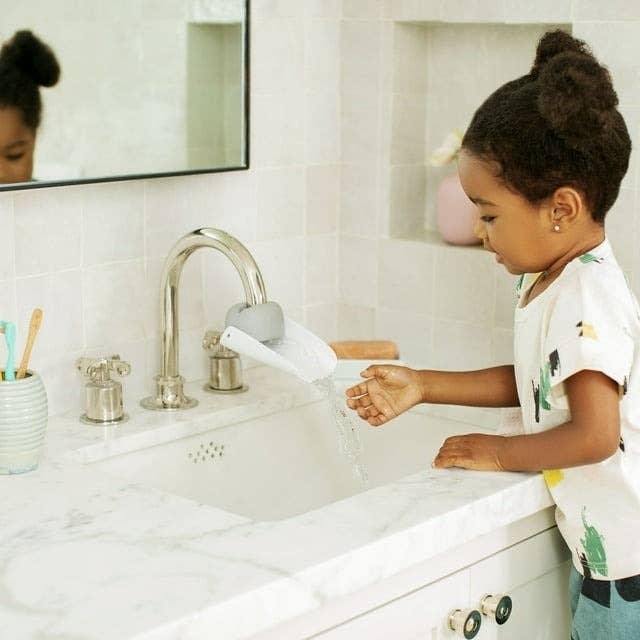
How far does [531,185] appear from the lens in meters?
1.44

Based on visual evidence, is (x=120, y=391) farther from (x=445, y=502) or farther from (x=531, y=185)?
(x=531, y=185)

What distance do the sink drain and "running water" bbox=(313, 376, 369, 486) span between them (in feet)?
0.59

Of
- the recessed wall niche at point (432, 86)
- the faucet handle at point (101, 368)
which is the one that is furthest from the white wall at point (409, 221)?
the faucet handle at point (101, 368)

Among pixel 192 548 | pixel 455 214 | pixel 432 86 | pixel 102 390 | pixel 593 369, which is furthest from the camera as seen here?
pixel 432 86

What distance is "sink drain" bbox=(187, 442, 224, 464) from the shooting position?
5.80 feet

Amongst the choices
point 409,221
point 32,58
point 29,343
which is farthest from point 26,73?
point 409,221

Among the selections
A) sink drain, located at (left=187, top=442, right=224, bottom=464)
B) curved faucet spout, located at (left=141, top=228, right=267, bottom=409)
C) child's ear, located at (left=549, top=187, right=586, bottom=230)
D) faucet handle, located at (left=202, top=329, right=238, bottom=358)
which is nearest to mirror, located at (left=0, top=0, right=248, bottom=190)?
curved faucet spout, located at (left=141, top=228, right=267, bottom=409)

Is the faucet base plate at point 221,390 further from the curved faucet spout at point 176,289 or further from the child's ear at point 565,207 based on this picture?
the child's ear at point 565,207

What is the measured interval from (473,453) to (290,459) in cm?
46

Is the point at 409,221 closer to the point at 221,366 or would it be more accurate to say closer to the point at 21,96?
the point at 221,366

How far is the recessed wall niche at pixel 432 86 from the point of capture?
2039 millimetres

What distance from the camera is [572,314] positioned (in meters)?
1.42

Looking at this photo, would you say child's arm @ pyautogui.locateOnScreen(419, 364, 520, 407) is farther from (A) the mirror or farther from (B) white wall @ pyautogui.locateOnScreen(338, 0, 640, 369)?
(A) the mirror

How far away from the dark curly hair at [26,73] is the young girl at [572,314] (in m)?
0.57
